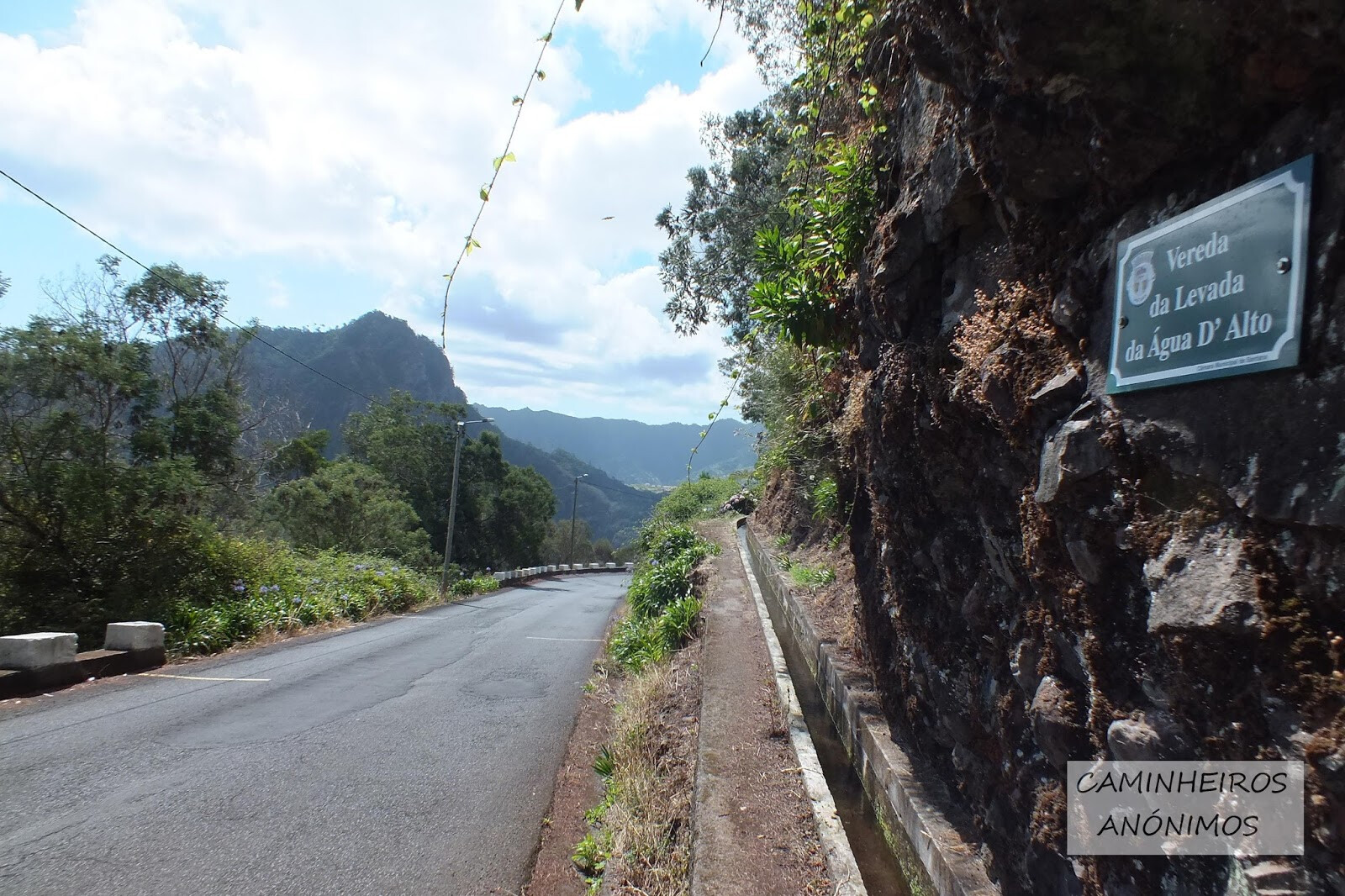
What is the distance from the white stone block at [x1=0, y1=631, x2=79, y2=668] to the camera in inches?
337

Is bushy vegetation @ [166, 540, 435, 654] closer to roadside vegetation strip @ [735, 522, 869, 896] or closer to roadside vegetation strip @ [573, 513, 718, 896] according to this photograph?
roadside vegetation strip @ [573, 513, 718, 896]

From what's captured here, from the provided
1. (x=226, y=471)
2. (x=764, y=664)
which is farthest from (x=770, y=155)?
(x=226, y=471)

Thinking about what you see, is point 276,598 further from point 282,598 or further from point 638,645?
point 638,645

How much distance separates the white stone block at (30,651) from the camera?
28.1 feet

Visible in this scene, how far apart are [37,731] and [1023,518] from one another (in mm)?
8357

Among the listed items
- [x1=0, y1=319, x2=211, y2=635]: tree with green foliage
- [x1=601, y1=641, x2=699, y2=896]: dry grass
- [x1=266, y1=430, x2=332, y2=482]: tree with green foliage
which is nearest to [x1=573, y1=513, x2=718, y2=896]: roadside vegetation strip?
[x1=601, y1=641, x2=699, y2=896]: dry grass

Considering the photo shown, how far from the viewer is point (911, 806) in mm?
3559

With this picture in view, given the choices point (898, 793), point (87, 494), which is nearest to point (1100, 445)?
point (898, 793)

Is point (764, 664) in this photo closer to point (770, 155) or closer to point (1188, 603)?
point (1188, 603)

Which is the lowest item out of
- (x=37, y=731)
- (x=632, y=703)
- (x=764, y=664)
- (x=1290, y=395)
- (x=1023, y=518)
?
(x=37, y=731)

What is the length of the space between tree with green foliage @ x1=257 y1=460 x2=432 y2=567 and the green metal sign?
2941cm

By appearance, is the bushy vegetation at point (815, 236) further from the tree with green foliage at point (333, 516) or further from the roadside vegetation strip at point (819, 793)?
the tree with green foliage at point (333, 516)

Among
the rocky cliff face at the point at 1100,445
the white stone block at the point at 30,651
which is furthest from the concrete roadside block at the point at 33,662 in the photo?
the rocky cliff face at the point at 1100,445

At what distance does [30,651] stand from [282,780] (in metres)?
4.75
